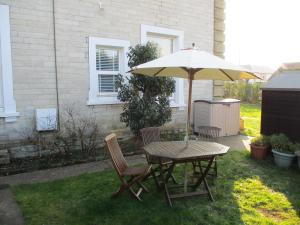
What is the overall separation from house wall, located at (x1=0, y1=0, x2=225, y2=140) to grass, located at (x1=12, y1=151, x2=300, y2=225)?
228 cm

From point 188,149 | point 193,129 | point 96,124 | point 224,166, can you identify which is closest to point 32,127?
point 96,124

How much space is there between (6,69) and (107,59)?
251cm

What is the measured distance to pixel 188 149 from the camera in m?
4.42

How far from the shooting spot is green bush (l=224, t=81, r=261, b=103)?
20.6m

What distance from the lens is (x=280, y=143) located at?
605cm

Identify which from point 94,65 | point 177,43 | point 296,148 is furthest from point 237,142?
point 94,65

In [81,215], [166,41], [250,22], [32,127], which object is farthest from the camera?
[250,22]

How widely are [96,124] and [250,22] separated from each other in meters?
43.9

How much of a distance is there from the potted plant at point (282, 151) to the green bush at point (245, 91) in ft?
49.5

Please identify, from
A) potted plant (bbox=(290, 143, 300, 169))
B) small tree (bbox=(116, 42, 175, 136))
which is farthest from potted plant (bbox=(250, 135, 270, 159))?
small tree (bbox=(116, 42, 175, 136))

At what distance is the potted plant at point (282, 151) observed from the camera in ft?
19.0

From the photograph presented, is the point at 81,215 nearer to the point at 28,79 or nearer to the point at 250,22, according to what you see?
the point at 28,79

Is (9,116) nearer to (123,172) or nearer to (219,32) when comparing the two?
(123,172)

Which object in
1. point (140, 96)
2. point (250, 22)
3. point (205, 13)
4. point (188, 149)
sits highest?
point (250, 22)
